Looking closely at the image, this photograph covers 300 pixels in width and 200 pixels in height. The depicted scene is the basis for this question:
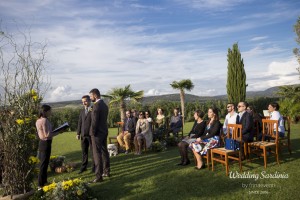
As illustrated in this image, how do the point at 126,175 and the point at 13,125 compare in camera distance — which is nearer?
the point at 13,125

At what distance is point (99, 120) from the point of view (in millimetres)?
5539

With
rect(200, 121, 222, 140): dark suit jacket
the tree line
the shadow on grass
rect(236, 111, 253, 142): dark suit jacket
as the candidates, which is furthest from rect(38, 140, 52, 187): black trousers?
the tree line

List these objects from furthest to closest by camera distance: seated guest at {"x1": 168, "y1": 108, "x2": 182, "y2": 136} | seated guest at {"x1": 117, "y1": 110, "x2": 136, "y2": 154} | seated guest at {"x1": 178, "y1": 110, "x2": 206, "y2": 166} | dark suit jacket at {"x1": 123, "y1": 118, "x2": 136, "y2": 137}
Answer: seated guest at {"x1": 168, "y1": 108, "x2": 182, "y2": 136}
dark suit jacket at {"x1": 123, "y1": 118, "x2": 136, "y2": 137}
seated guest at {"x1": 117, "y1": 110, "x2": 136, "y2": 154}
seated guest at {"x1": 178, "y1": 110, "x2": 206, "y2": 166}

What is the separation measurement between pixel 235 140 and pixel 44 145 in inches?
155

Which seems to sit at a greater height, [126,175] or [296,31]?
[296,31]

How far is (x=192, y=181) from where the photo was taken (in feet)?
16.7

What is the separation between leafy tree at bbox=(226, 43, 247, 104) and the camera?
57.2 feet

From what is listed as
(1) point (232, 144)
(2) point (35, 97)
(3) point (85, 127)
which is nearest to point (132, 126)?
(3) point (85, 127)

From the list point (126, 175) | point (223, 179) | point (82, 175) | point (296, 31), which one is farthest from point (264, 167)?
point (296, 31)

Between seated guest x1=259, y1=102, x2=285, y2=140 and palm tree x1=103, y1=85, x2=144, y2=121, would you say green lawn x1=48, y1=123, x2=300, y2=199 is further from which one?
palm tree x1=103, y1=85, x2=144, y2=121

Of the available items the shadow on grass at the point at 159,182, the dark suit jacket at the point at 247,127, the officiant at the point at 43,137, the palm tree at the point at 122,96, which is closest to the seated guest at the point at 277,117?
the dark suit jacket at the point at 247,127

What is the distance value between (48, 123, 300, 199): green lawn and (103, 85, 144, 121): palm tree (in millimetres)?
7437

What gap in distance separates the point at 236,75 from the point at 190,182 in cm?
1382

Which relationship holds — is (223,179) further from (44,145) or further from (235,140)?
(44,145)
